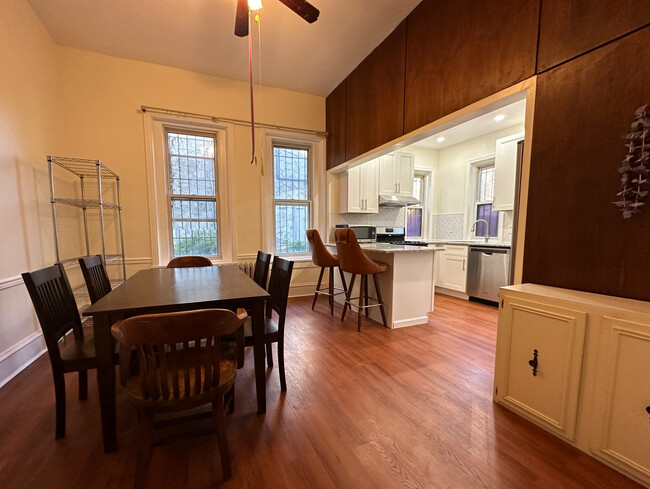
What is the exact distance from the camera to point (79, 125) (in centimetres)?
299

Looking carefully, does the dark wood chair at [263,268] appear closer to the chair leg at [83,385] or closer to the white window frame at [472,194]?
the chair leg at [83,385]

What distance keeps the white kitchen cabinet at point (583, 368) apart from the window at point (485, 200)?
3.14 m

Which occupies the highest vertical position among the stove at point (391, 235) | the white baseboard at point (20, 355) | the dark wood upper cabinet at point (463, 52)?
the dark wood upper cabinet at point (463, 52)

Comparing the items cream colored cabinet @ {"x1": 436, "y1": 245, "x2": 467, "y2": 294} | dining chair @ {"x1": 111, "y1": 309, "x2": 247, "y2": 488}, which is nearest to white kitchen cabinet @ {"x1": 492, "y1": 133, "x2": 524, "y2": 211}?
cream colored cabinet @ {"x1": 436, "y1": 245, "x2": 467, "y2": 294}

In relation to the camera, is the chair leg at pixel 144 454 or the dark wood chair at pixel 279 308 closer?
the chair leg at pixel 144 454

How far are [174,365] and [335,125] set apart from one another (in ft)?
12.4

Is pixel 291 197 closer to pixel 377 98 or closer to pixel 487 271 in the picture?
pixel 377 98

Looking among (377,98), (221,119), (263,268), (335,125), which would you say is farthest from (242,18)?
(335,125)

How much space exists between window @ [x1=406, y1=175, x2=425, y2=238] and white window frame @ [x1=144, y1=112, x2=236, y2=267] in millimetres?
3271

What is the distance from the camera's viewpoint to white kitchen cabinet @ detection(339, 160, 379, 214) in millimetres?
4090

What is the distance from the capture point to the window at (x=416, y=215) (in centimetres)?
517

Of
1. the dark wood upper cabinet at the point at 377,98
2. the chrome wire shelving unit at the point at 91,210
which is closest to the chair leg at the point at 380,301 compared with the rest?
the dark wood upper cabinet at the point at 377,98

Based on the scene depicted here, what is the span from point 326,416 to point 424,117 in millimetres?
2464

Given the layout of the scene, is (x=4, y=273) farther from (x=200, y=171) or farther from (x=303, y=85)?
(x=303, y=85)
